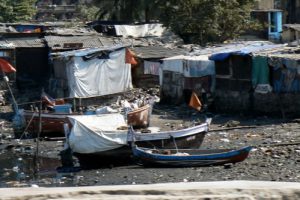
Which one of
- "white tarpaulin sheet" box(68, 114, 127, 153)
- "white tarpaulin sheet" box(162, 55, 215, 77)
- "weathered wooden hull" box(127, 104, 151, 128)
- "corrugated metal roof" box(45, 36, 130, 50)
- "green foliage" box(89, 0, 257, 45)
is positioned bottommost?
"weathered wooden hull" box(127, 104, 151, 128)

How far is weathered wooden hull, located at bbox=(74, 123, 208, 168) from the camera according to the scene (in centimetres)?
1697

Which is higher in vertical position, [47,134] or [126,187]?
[126,187]

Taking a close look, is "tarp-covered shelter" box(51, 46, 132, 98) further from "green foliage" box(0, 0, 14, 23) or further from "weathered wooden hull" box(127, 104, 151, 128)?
"green foliage" box(0, 0, 14, 23)

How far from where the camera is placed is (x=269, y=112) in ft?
76.5

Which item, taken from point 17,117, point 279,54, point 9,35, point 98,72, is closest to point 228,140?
point 279,54

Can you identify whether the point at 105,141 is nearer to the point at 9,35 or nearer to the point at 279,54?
the point at 279,54

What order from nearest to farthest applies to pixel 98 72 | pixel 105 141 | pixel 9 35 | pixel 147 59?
pixel 105 141 < pixel 98 72 < pixel 147 59 < pixel 9 35

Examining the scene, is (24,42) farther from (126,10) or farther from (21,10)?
(21,10)

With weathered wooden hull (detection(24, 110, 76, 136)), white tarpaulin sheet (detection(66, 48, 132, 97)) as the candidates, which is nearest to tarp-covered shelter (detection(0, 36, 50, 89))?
white tarpaulin sheet (detection(66, 48, 132, 97))

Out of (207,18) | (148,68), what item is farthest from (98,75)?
(207,18)

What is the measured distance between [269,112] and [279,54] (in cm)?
241

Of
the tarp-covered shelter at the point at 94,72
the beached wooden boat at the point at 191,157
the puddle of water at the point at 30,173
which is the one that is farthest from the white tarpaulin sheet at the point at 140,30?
the beached wooden boat at the point at 191,157

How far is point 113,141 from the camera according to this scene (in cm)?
1691

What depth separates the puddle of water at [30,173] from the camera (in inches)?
611
